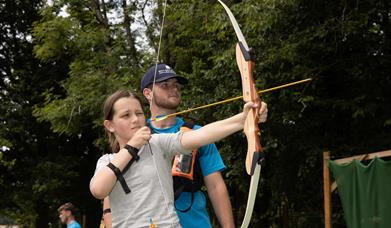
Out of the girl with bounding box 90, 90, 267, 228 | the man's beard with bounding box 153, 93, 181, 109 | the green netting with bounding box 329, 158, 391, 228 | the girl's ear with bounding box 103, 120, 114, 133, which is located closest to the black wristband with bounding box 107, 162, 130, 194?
the girl with bounding box 90, 90, 267, 228

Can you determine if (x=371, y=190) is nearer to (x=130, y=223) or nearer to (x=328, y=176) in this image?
(x=328, y=176)

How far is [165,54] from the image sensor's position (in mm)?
9938

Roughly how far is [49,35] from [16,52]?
195 inches

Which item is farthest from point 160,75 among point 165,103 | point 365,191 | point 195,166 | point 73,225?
point 73,225

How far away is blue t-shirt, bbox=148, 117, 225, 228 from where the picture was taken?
2410mm

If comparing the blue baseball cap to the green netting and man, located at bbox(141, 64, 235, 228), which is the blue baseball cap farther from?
the green netting

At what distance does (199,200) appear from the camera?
2.47 meters

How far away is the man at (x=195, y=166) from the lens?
2428mm

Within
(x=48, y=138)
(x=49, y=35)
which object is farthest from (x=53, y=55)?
(x=48, y=138)

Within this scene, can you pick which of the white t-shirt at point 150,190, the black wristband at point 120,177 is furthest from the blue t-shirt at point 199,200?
the black wristband at point 120,177

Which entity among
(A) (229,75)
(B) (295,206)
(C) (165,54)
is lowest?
(B) (295,206)

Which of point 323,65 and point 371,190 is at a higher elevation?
point 323,65

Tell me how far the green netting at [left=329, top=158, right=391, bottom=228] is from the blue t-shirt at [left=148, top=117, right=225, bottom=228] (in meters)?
2.54

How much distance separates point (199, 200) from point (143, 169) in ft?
1.64
